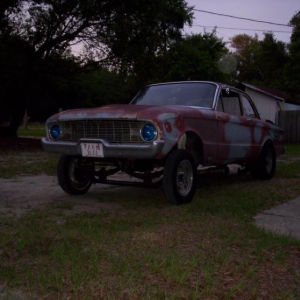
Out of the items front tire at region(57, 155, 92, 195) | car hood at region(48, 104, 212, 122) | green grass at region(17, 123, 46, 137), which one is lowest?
front tire at region(57, 155, 92, 195)

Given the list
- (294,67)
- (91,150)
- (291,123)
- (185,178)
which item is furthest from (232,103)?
(294,67)

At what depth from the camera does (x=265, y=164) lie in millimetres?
8500

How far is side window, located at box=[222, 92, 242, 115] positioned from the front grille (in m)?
2.20

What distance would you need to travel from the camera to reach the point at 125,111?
5.62 m

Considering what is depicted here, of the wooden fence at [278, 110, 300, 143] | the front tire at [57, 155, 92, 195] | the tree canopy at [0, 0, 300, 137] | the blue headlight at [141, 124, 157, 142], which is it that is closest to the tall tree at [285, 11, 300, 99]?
the wooden fence at [278, 110, 300, 143]

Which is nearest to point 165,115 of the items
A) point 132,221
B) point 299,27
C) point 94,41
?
point 132,221

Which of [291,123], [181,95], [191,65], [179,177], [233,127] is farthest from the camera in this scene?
[191,65]

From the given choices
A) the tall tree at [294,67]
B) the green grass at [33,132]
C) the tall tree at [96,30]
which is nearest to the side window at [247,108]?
the tall tree at [96,30]

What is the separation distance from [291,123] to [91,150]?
64.9 ft

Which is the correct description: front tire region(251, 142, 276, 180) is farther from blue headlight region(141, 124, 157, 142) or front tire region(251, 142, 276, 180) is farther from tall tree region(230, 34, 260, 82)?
tall tree region(230, 34, 260, 82)

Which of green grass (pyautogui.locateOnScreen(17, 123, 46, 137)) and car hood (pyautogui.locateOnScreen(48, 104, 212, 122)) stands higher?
car hood (pyautogui.locateOnScreen(48, 104, 212, 122))

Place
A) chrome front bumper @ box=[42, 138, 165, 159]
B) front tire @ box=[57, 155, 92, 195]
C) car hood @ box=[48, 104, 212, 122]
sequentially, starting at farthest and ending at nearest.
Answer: front tire @ box=[57, 155, 92, 195] < car hood @ box=[48, 104, 212, 122] < chrome front bumper @ box=[42, 138, 165, 159]

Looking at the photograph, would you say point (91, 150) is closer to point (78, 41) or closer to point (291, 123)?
point (78, 41)

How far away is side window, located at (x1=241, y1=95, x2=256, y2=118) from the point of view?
8.17m
